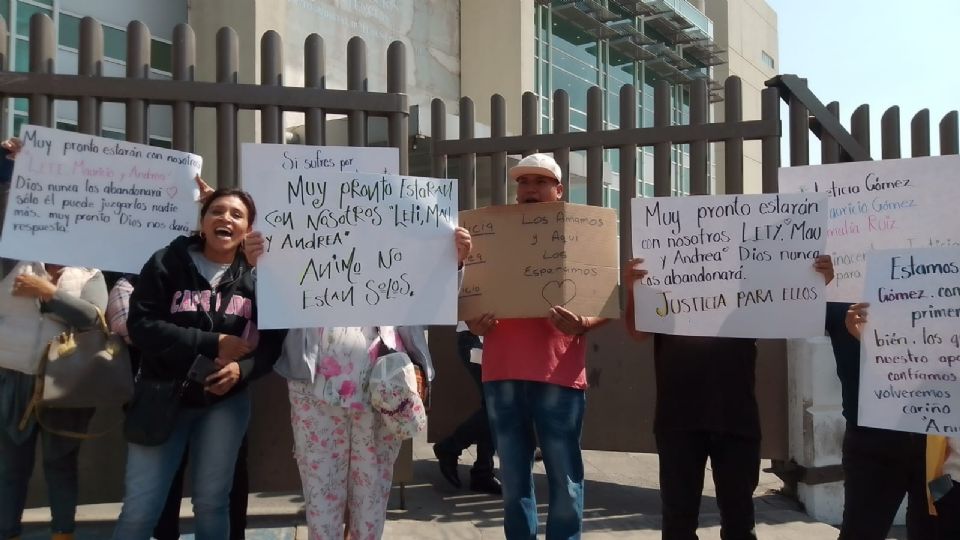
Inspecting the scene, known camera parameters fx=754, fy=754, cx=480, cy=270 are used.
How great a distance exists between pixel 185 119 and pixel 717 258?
2.93 m

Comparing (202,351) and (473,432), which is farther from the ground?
(202,351)

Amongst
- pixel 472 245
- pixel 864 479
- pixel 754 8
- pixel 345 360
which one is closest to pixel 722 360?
pixel 864 479

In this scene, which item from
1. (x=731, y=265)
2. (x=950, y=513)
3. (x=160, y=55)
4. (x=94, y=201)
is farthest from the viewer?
(x=160, y=55)

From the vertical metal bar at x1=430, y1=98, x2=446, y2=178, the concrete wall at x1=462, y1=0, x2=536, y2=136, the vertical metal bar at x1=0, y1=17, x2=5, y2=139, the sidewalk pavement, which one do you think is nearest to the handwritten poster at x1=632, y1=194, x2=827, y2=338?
the sidewalk pavement

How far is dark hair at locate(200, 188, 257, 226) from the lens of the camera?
308 centimetres

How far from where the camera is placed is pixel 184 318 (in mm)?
2895

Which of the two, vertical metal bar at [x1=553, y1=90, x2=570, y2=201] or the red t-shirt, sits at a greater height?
vertical metal bar at [x1=553, y1=90, x2=570, y2=201]

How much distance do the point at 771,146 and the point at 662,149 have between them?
27.1 inches

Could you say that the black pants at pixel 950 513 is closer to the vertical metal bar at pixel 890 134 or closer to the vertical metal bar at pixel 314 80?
the vertical metal bar at pixel 890 134

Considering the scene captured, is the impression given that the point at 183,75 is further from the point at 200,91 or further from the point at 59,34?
the point at 59,34

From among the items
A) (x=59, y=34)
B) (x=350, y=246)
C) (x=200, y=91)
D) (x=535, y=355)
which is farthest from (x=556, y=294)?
(x=59, y=34)

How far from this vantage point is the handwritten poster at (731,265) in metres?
3.04

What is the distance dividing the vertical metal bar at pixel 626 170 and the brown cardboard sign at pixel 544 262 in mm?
1754

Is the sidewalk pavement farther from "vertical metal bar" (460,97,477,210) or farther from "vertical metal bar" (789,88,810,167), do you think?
"vertical metal bar" (789,88,810,167)
